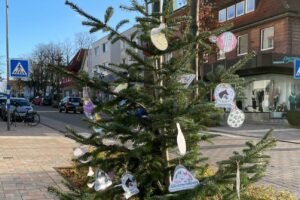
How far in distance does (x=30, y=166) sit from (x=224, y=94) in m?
7.30

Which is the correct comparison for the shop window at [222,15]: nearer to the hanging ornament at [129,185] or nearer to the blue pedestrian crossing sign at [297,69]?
the blue pedestrian crossing sign at [297,69]

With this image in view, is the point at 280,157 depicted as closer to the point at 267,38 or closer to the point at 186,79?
the point at 186,79

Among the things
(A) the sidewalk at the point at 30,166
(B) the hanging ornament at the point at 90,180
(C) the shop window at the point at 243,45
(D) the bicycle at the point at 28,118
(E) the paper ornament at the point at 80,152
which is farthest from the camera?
(C) the shop window at the point at 243,45

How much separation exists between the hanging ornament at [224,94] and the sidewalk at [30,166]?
4087 mm

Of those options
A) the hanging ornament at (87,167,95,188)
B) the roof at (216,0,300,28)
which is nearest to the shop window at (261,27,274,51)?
the roof at (216,0,300,28)

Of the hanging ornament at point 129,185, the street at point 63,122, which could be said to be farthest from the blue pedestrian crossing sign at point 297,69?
the hanging ornament at point 129,185

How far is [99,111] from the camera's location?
3.74m

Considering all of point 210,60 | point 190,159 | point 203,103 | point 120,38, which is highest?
point 210,60

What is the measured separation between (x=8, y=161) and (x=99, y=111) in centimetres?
752

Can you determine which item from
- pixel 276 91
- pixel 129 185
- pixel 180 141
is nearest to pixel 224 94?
pixel 180 141

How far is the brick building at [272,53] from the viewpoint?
30.8 meters

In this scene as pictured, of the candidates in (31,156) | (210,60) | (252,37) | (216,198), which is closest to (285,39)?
(252,37)

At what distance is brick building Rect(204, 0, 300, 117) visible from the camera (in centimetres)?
3084

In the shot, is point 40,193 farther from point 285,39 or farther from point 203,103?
point 285,39
